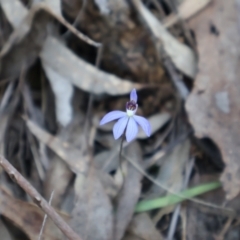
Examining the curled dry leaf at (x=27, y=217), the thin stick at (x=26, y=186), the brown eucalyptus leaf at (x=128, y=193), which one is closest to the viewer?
the thin stick at (x=26, y=186)

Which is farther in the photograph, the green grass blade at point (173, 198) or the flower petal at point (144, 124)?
the green grass blade at point (173, 198)

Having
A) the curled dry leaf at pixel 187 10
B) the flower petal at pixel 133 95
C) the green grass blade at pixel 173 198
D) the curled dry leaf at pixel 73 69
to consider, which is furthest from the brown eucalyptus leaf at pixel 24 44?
the green grass blade at pixel 173 198

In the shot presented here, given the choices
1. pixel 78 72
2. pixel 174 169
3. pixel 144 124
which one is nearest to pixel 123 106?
pixel 78 72

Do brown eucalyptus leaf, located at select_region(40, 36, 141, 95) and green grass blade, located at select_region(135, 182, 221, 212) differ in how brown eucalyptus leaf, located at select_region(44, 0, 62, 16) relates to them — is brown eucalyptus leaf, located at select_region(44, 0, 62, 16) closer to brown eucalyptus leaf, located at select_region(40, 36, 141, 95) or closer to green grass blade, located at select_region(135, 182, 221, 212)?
brown eucalyptus leaf, located at select_region(40, 36, 141, 95)

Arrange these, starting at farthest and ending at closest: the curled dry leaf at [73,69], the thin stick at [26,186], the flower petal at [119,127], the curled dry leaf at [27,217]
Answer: the curled dry leaf at [73,69] < the curled dry leaf at [27,217] < the flower petal at [119,127] < the thin stick at [26,186]

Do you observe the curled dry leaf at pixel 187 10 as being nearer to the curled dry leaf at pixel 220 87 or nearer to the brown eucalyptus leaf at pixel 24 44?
the curled dry leaf at pixel 220 87

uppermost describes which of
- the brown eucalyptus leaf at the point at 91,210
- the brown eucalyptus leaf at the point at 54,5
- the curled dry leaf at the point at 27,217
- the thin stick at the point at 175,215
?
the brown eucalyptus leaf at the point at 54,5

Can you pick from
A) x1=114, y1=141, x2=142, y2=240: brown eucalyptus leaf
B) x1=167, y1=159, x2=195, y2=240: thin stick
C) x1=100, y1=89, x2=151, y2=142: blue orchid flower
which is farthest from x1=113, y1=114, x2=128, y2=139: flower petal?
x1=167, y1=159, x2=195, y2=240: thin stick
